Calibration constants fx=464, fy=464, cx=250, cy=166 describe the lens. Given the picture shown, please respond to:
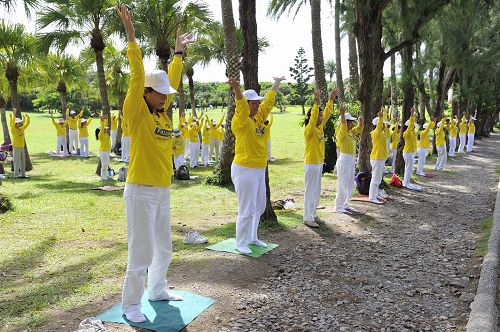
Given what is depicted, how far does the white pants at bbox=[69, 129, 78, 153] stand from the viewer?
22.4m

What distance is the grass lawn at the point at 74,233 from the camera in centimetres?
511

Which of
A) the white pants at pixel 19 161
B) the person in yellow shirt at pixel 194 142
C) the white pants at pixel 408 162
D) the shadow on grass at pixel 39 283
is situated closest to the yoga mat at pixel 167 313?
the shadow on grass at pixel 39 283

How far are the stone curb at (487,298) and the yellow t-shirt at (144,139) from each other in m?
3.37

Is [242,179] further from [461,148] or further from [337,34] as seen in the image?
[461,148]

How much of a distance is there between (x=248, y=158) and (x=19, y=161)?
1116cm

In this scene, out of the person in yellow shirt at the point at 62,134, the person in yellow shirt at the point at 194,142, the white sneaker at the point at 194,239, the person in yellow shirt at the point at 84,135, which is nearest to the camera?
the white sneaker at the point at 194,239

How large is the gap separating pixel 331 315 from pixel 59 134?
19968 mm

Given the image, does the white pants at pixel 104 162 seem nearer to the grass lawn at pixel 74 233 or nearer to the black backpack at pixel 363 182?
the grass lawn at pixel 74 233

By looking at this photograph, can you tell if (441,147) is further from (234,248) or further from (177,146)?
(234,248)

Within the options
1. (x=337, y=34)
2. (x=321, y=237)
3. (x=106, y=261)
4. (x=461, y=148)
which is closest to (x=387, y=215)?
(x=321, y=237)

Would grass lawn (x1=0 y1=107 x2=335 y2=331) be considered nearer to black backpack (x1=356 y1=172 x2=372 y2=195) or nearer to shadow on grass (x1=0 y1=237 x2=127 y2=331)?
shadow on grass (x1=0 y1=237 x2=127 y2=331)

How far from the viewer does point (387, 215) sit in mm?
9961

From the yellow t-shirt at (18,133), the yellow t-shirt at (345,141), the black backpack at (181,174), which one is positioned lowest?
the black backpack at (181,174)

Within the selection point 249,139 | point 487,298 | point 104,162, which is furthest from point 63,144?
point 487,298
